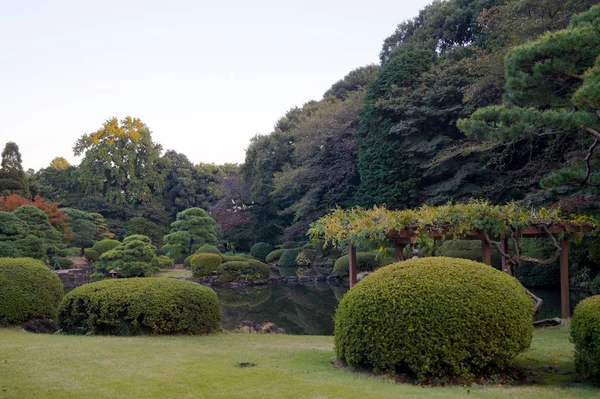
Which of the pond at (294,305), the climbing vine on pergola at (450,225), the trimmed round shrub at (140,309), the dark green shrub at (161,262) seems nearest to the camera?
the trimmed round shrub at (140,309)

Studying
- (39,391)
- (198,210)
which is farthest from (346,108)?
(39,391)

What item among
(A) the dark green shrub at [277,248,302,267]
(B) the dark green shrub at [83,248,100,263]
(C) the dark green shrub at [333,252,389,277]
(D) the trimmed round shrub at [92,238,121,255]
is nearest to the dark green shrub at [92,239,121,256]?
(D) the trimmed round shrub at [92,238,121,255]

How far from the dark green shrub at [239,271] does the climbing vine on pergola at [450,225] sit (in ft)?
44.7

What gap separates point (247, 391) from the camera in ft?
14.5

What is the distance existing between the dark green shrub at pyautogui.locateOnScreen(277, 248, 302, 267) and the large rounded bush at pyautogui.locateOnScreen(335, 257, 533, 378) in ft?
78.7

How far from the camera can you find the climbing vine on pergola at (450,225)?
8516 millimetres

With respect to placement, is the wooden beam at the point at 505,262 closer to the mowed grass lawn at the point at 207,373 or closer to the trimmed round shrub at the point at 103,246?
the mowed grass lawn at the point at 207,373

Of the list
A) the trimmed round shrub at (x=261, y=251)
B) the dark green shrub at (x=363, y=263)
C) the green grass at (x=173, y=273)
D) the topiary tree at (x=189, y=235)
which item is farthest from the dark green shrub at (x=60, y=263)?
the dark green shrub at (x=363, y=263)

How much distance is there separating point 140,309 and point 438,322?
5.03 metres

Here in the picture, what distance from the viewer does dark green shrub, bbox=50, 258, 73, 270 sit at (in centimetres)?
2584

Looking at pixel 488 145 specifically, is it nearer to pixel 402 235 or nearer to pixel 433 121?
pixel 433 121

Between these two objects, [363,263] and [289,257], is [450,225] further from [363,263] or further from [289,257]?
[289,257]

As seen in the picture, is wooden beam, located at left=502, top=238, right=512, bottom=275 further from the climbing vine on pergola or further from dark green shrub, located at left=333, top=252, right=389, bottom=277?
dark green shrub, located at left=333, top=252, right=389, bottom=277

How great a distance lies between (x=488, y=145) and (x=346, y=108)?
11678 millimetres
